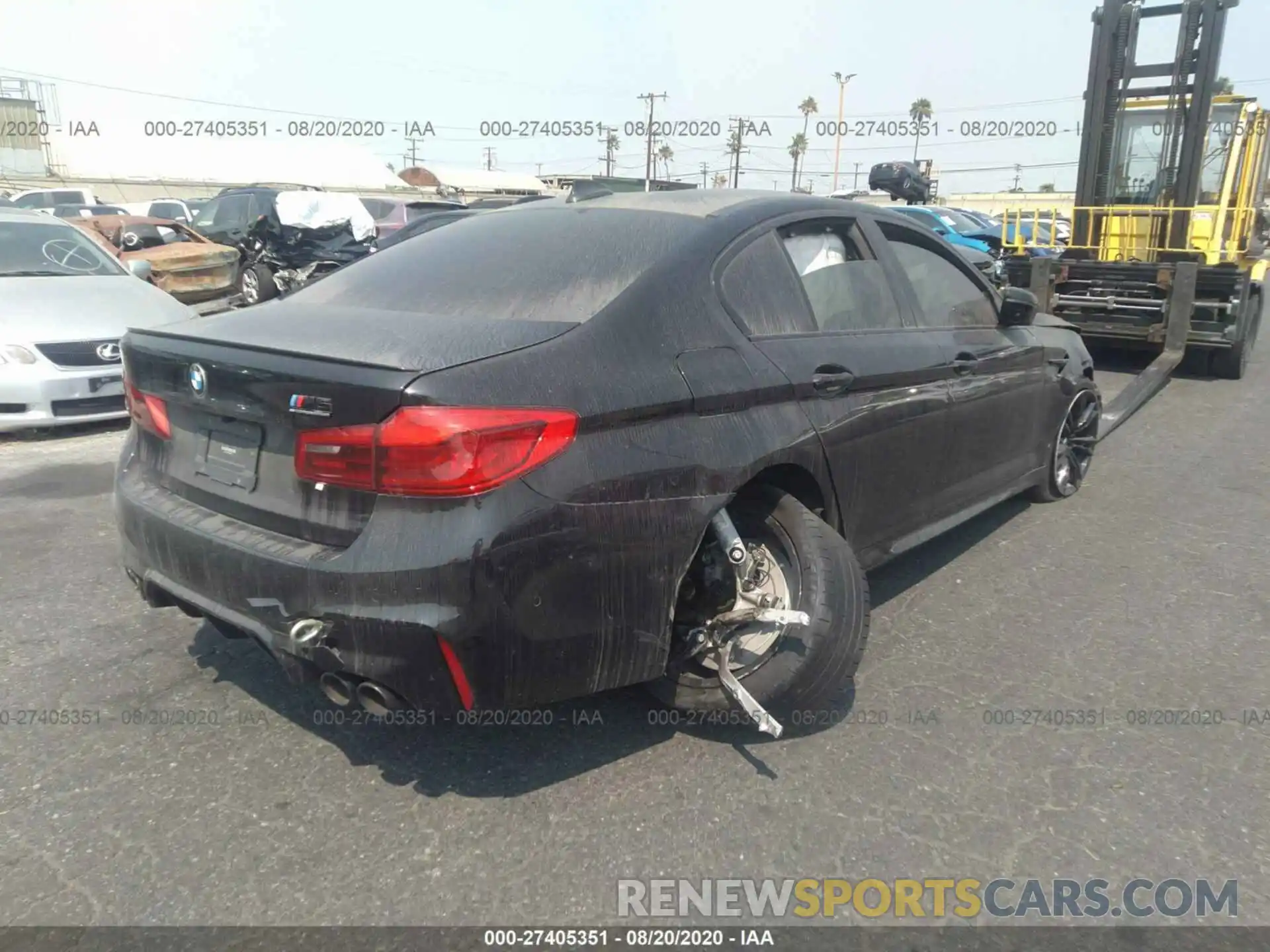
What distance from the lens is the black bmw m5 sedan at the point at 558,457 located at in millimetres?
2336

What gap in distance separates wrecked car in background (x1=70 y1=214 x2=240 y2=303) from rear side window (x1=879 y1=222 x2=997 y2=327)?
8.93 meters

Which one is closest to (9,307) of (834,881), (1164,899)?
(834,881)

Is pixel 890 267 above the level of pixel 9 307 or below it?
above

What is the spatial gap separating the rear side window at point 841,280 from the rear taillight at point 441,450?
55.7 inches

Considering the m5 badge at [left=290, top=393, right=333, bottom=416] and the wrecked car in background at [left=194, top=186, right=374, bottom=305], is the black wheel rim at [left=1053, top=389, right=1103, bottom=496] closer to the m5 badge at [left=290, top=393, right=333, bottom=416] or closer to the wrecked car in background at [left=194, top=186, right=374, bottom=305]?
the m5 badge at [left=290, top=393, right=333, bottom=416]

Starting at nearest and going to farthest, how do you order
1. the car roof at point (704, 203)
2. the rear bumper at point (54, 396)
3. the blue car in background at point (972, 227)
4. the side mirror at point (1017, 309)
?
the car roof at point (704, 203) → the side mirror at point (1017, 309) → the rear bumper at point (54, 396) → the blue car in background at point (972, 227)

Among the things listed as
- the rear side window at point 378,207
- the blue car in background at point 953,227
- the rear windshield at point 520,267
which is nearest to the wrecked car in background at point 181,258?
the rear side window at point 378,207

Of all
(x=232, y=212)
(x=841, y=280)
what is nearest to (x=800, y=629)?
(x=841, y=280)

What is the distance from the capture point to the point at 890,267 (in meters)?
3.85

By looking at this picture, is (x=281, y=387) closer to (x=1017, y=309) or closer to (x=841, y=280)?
(x=841, y=280)

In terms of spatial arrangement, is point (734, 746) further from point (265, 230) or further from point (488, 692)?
point (265, 230)

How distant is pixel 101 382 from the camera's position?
6.75 metres

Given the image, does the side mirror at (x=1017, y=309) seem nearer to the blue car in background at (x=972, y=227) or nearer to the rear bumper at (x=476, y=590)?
the rear bumper at (x=476, y=590)

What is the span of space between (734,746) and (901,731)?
55 centimetres
